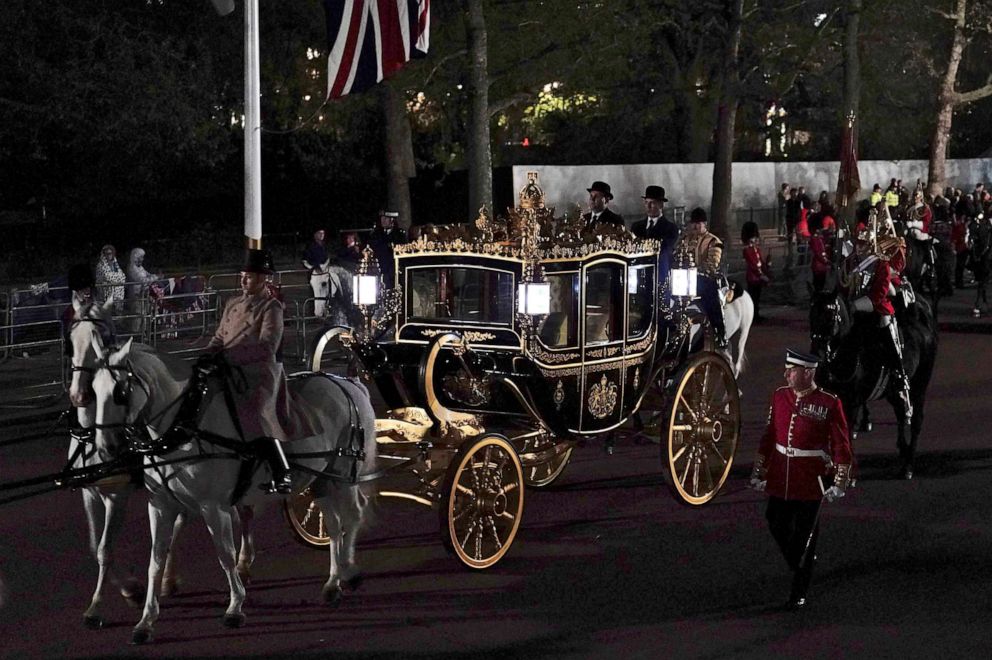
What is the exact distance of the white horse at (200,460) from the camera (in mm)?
7934

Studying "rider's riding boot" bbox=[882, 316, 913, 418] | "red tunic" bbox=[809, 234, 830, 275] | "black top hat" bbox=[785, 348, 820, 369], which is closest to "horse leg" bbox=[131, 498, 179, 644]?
"black top hat" bbox=[785, 348, 820, 369]

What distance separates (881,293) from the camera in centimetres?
1310

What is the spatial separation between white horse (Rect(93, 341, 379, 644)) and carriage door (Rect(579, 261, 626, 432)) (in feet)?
8.14

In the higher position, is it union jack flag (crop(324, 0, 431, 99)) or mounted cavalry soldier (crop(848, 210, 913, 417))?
union jack flag (crop(324, 0, 431, 99))

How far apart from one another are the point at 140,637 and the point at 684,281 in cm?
587

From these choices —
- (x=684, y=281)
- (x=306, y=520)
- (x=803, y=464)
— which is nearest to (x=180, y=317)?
(x=684, y=281)

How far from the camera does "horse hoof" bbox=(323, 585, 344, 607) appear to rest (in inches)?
347

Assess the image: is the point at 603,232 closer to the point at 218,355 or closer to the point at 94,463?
the point at 218,355

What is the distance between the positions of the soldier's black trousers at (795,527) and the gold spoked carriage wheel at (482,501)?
1.89 m

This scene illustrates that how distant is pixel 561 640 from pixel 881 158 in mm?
45631

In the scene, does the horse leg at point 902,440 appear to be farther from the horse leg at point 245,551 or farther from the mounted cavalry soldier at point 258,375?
the mounted cavalry soldier at point 258,375

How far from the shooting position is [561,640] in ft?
26.7

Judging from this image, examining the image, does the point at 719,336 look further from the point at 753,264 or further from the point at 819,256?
the point at 819,256

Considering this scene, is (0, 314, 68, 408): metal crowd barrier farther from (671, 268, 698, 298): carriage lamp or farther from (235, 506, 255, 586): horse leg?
(671, 268, 698, 298): carriage lamp
